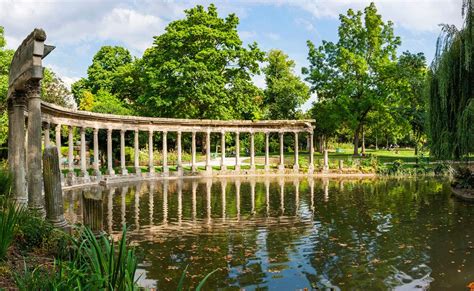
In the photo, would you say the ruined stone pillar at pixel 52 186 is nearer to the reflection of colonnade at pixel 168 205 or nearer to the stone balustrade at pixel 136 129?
the reflection of colonnade at pixel 168 205

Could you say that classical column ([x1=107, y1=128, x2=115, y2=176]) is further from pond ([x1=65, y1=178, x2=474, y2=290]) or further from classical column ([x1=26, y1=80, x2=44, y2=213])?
classical column ([x1=26, y1=80, x2=44, y2=213])

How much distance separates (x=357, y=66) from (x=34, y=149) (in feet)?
135

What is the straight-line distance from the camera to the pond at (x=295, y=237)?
862cm

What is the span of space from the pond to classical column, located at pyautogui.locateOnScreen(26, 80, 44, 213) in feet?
5.26

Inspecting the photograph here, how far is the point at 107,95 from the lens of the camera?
51.3 m

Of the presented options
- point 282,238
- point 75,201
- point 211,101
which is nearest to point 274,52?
point 211,101

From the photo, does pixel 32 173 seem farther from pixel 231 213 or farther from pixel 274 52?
pixel 274 52

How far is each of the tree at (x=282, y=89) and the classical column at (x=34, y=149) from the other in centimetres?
5529

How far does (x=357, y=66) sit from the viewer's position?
4591cm

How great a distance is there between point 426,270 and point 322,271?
2268 mm

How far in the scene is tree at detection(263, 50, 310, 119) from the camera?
64.6m

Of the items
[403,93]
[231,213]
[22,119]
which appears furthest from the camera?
[403,93]

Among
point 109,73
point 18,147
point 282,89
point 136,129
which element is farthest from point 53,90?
point 18,147

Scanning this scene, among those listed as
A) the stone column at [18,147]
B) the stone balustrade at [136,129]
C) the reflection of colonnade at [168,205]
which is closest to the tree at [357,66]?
the stone balustrade at [136,129]
